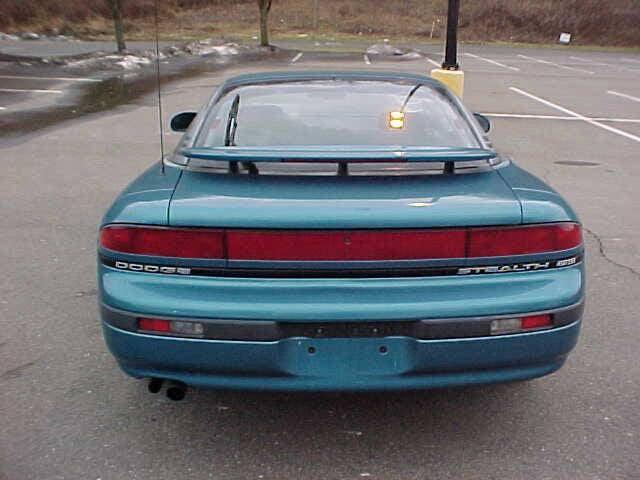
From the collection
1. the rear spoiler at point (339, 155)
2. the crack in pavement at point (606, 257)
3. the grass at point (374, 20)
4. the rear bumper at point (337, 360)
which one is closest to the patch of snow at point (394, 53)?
the grass at point (374, 20)

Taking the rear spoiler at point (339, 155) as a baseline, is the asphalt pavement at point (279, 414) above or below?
below

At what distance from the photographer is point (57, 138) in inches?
413

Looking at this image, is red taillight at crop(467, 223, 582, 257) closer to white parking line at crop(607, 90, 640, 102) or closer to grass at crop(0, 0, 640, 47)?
white parking line at crop(607, 90, 640, 102)

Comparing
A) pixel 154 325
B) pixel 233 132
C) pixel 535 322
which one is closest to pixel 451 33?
pixel 233 132

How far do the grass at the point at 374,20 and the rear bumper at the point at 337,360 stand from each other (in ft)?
143

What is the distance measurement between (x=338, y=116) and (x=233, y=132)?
1.74 ft

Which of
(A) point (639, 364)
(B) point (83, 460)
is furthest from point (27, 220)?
(A) point (639, 364)

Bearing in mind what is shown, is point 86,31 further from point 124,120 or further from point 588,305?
point 588,305

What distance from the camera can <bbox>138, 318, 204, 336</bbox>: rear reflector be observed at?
103 inches

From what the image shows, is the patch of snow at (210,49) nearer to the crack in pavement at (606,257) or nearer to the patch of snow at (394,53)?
the patch of snow at (394,53)

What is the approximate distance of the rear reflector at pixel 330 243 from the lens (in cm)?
262

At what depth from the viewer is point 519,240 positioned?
272 centimetres

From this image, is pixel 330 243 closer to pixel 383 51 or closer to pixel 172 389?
pixel 172 389

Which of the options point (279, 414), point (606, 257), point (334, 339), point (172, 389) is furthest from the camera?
point (606, 257)
